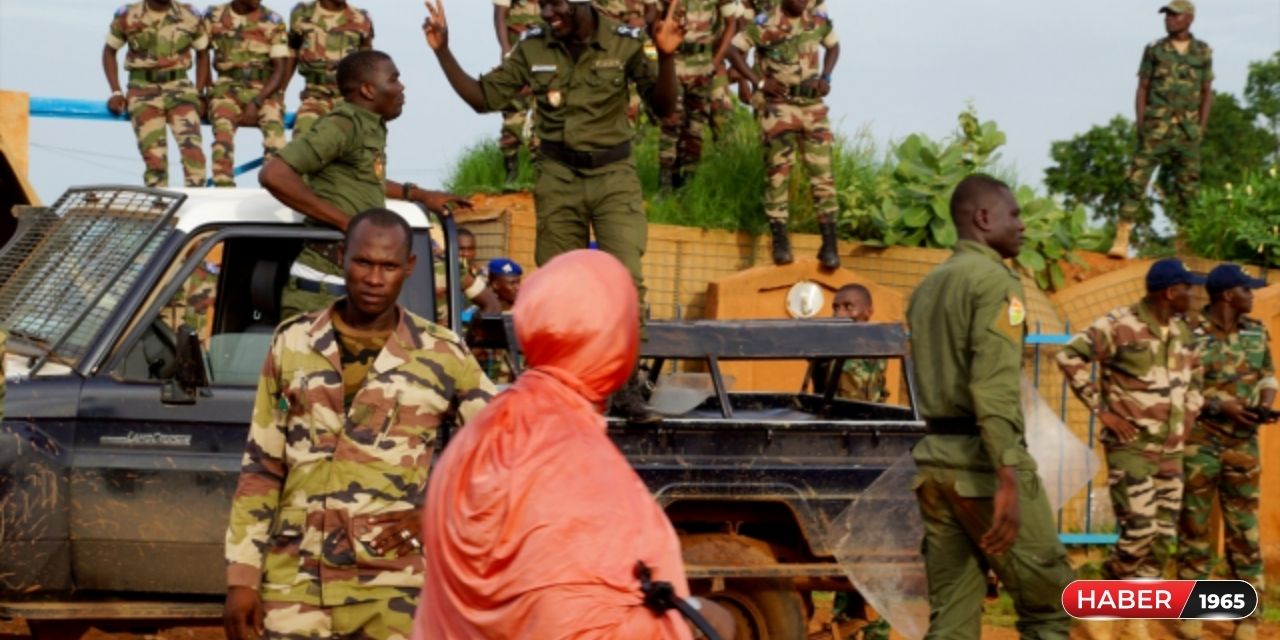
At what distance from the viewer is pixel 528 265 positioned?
13.4 meters

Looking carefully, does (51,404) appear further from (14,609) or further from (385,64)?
(385,64)

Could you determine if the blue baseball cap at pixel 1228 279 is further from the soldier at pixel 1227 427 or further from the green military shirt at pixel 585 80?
the green military shirt at pixel 585 80

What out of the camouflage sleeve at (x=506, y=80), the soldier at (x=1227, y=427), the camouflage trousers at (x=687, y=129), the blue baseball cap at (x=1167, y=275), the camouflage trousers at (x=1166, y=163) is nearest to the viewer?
the camouflage sleeve at (x=506, y=80)

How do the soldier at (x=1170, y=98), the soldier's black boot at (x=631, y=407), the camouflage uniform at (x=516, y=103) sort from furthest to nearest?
1. the soldier at (x=1170, y=98)
2. the camouflage uniform at (x=516, y=103)
3. the soldier's black boot at (x=631, y=407)

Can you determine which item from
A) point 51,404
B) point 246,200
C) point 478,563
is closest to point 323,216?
point 246,200

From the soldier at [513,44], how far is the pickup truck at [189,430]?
21.1 feet

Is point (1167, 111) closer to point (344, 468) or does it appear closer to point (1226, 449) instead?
point (1226, 449)

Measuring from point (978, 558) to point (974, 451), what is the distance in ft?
1.23

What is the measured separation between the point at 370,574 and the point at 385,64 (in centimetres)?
298

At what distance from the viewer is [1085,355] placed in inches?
391

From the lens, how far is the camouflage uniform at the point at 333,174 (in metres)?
7.19

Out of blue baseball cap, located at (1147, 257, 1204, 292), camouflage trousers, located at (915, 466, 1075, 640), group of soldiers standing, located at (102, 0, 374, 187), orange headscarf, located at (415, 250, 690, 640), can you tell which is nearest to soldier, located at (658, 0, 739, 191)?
group of soldiers standing, located at (102, 0, 374, 187)

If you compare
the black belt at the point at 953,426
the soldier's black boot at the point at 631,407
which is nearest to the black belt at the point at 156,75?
the soldier's black boot at the point at 631,407

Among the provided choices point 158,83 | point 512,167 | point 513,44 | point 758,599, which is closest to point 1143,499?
point 758,599
